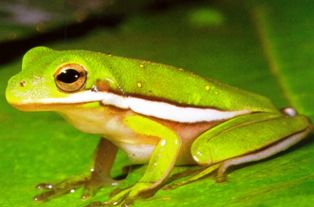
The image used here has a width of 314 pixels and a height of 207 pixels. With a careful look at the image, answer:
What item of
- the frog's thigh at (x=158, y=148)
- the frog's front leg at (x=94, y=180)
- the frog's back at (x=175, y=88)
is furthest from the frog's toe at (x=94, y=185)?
the frog's back at (x=175, y=88)

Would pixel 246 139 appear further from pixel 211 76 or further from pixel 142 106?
pixel 211 76

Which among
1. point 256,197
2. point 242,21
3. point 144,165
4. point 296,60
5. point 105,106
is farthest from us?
point 242,21

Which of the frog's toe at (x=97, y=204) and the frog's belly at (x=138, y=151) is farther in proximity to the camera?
the frog's belly at (x=138, y=151)


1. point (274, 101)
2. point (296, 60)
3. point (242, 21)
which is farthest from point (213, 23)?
point (274, 101)

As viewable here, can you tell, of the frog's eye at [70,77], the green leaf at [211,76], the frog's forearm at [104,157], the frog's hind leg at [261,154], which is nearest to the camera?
the green leaf at [211,76]

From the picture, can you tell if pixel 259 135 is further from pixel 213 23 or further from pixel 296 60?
A: pixel 213 23

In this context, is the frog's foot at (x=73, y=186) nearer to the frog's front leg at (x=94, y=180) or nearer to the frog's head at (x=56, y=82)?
the frog's front leg at (x=94, y=180)
